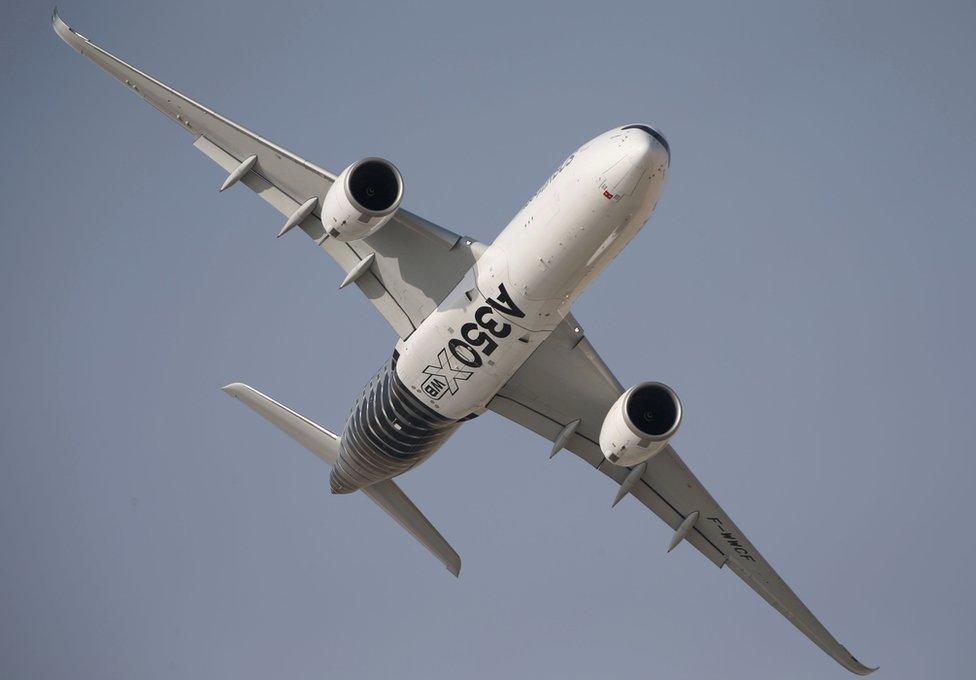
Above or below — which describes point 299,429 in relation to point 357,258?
below

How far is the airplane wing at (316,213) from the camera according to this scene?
24344 millimetres

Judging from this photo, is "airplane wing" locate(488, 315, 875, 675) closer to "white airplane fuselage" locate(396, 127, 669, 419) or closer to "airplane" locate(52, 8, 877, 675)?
"airplane" locate(52, 8, 877, 675)

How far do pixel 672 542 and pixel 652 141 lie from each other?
36.4 ft

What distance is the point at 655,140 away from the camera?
64.8ft

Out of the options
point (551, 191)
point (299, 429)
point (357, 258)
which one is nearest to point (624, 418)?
point (551, 191)

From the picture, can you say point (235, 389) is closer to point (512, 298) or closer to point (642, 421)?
point (512, 298)

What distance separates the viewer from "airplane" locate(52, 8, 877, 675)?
20.6m

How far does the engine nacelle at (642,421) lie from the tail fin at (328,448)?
21.2ft

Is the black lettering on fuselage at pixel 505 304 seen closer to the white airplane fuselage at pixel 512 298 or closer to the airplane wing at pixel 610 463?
the white airplane fuselage at pixel 512 298

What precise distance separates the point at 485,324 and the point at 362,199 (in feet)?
10.4

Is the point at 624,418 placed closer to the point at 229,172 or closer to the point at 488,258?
the point at 488,258

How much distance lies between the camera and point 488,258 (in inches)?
865

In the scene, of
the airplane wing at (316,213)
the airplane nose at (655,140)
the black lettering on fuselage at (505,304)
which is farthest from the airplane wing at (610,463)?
the airplane nose at (655,140)

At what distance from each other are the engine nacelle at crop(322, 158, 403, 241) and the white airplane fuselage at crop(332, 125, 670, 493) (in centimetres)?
198
